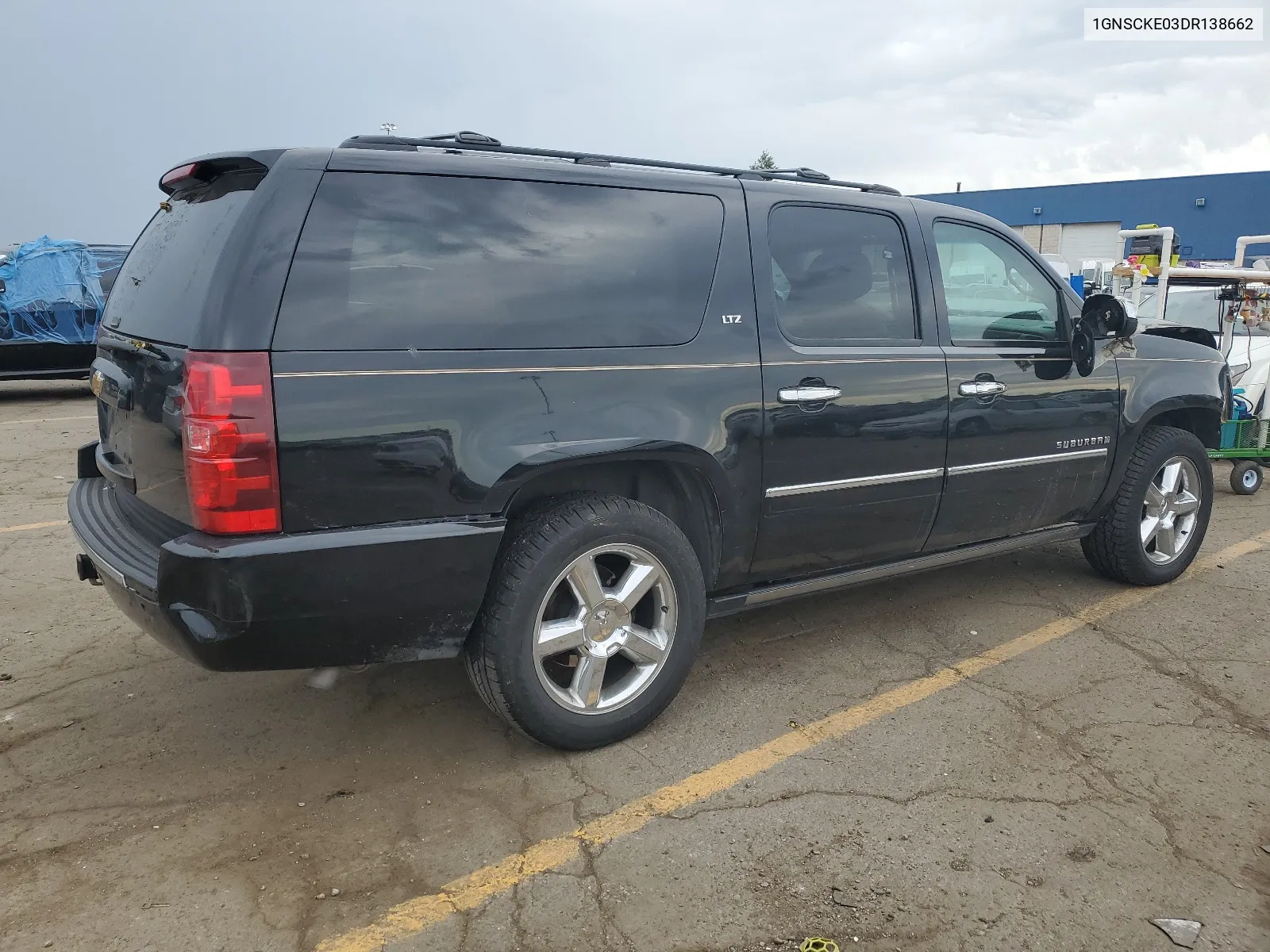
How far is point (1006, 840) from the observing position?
2678mm

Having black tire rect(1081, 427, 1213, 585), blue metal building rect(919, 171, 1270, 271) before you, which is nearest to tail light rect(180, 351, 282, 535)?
black tire rect(1081, 427, 1213, 585)

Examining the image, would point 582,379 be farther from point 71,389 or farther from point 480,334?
point 71,389

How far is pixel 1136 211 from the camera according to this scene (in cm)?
3512

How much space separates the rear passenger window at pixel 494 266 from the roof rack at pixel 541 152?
0.16 meters

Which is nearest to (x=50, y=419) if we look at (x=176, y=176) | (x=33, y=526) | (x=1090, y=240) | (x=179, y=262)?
(x=33, y=526)

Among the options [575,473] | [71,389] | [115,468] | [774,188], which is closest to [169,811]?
[115,468]

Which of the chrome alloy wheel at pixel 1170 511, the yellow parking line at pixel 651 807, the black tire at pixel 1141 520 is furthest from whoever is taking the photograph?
the chrome alloy wheel at pixel 1170 511

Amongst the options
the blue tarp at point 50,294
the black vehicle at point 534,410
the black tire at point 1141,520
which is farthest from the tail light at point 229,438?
the blue tarp at point 50,294

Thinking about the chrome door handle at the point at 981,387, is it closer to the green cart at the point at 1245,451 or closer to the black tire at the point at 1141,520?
the black tire at the point at 1141,520

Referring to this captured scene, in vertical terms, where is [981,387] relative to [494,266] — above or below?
below

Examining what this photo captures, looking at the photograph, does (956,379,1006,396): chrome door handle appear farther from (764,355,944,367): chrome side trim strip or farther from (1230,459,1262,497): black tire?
(1230,459,1262,497): black tire

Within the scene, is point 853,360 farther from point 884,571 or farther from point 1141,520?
point 1141,520

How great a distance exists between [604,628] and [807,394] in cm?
111

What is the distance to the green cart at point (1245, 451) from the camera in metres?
7.06
